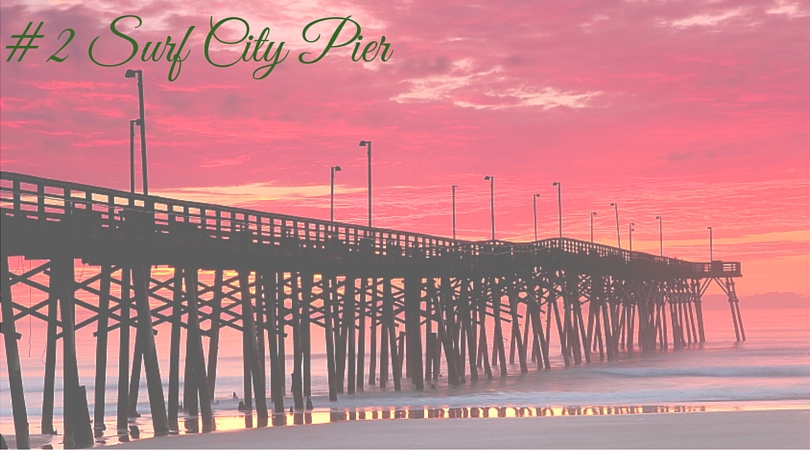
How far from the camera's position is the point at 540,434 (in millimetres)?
24125

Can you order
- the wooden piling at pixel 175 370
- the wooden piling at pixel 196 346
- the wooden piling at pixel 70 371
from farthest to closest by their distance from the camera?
1. the wooden piling at pixel 175 370
2. the wooden piling at pixel 196 346
3. the wooden piling at pixel 70 371

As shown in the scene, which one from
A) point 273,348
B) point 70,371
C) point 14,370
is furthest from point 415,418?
point 14,370

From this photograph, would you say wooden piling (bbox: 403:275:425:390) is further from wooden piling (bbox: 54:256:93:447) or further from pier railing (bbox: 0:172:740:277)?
wooden piling (bbox: 54:256:93:447)

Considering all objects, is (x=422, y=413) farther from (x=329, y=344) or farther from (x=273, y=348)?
(x=329, y=344)

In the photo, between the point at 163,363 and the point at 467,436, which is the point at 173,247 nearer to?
the point at 467,436

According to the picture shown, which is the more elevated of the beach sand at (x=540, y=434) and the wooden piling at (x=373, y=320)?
the wooden piling at (x=373, y=320)

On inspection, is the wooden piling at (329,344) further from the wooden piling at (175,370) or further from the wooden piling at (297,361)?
the wooden piling at (175,370)

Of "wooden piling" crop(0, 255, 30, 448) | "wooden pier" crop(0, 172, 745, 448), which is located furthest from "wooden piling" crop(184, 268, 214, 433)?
"wooden piling" crop(0, 255, 30, 448)

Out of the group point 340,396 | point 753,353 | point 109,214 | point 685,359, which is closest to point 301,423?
point 109,214

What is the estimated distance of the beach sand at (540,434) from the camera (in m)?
22.2

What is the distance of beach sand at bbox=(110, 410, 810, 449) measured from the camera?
22188mm

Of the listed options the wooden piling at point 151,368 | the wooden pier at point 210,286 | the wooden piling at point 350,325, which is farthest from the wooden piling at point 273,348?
the wooden piling at point 151,368

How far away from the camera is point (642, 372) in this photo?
183 feet

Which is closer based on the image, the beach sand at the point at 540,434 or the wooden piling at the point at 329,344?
the beach sand at the point at 540,434
